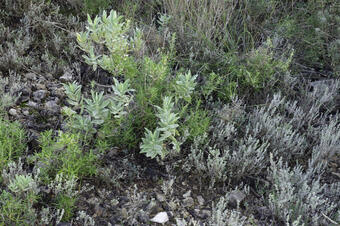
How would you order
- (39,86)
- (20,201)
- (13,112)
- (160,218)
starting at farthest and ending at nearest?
(39,86)
(13,112)
(160,218)
(20,201)

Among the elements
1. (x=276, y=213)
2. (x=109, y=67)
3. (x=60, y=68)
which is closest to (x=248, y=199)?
(x=276, y=213)

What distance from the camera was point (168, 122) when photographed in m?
2.39

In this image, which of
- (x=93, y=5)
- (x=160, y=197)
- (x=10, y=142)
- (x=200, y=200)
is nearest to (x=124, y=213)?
(x=160, y=197)

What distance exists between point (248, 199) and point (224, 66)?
4.74ft

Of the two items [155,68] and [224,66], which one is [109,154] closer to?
[155,68]

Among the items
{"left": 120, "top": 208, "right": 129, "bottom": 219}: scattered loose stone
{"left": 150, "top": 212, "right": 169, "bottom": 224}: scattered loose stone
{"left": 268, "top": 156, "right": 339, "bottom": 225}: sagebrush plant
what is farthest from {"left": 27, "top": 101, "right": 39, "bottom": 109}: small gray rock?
{"left": 268, "top": 156, "right": 339, "bottom": 225}: sagebrush plant

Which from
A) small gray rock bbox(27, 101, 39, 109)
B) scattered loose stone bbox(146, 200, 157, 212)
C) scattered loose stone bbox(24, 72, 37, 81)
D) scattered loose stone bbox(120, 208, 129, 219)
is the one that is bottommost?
scattered loose stone bbox(120, 208, 129, 219)

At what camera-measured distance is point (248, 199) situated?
105 inches

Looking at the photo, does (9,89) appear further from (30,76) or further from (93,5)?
(93,5)

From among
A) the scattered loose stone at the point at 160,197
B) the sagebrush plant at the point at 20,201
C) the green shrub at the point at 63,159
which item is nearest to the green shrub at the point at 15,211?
the sagebrush plant at the point at 20,201

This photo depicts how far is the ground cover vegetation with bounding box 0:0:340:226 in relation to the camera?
2.39m

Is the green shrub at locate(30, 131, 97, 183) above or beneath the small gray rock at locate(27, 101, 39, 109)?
above

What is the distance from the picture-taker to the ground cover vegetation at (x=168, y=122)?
7.83 feet

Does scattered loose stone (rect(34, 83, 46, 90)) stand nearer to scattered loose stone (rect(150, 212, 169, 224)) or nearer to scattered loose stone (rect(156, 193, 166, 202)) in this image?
scattered loose stone (rect(156, 193, 166, 202))
